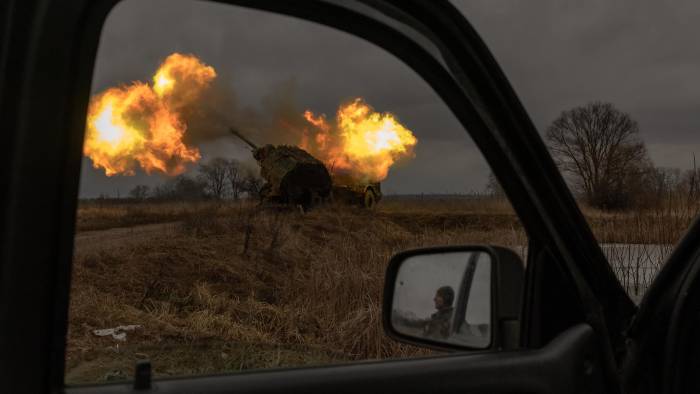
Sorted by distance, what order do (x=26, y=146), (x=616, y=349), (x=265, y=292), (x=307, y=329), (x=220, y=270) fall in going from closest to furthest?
(x=26, y=146) < (x=616, y=349) < (x=307, y=329) < (x=265, y=292) < (x=220, y=270)

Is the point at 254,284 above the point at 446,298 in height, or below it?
below

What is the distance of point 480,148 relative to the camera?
1.39 m

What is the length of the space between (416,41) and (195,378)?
0.74 meters

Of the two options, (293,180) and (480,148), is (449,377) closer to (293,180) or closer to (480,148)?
(480,148)

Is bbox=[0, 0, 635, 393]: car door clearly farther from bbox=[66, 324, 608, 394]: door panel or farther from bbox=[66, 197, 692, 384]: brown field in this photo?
bbox=[66, 197, 692, 384]: brown field

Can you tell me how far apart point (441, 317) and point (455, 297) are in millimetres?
59

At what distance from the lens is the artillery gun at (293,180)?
1423 centimetres

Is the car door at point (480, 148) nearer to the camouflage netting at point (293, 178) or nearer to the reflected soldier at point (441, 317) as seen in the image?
the reflected soldier at point (441, 317)

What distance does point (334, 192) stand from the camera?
1445 centimetres

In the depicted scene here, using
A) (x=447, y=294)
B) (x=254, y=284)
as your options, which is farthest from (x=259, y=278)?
(x=447, y=294)

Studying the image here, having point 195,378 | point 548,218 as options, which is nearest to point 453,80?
point 548,218

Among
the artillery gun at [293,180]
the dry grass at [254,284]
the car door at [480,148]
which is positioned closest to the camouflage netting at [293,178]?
the artillery gun at [293,180]

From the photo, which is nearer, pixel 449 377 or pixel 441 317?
pixel 449 377

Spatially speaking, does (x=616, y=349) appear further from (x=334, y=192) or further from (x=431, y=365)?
(x=334, y=192)
